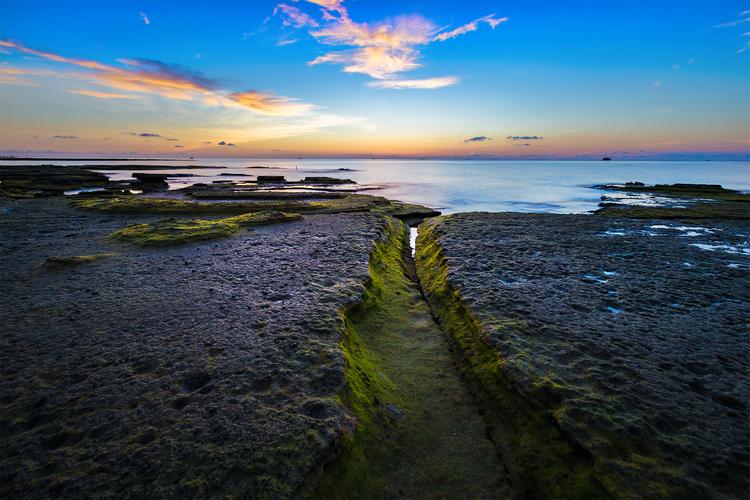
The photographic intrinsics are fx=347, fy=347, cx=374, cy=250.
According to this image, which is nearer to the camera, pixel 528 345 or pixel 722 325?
pixel 528 345

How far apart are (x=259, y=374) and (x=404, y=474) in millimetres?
2811

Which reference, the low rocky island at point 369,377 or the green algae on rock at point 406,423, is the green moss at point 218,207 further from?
the green algae on rock at point 406,423

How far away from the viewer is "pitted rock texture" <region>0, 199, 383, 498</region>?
4152 mm

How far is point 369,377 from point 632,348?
5.24 meters

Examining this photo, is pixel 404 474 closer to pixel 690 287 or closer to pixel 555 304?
pixel 555 304

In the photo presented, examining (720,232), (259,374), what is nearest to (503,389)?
(259,374)

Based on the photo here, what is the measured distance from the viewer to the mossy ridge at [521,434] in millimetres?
4535

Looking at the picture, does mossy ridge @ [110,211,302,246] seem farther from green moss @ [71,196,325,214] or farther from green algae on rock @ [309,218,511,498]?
green algae on rock @ [309,218,511,498]

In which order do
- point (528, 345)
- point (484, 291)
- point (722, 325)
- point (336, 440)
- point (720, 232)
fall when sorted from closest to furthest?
point (336, 440) < point (528, 345) < point (722, 325) < point (484, 291) < point (720, 232)

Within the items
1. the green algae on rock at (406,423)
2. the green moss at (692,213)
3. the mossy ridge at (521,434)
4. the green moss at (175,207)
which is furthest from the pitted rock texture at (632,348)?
the green moss at (175,207)

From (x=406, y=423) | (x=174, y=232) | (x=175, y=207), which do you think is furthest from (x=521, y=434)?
(x=175, y=207)

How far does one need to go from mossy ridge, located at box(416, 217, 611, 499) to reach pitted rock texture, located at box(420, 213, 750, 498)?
0.17 m

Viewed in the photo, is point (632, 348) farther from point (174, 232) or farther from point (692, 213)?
point (692, 213)

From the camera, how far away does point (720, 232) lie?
18.8 meters
